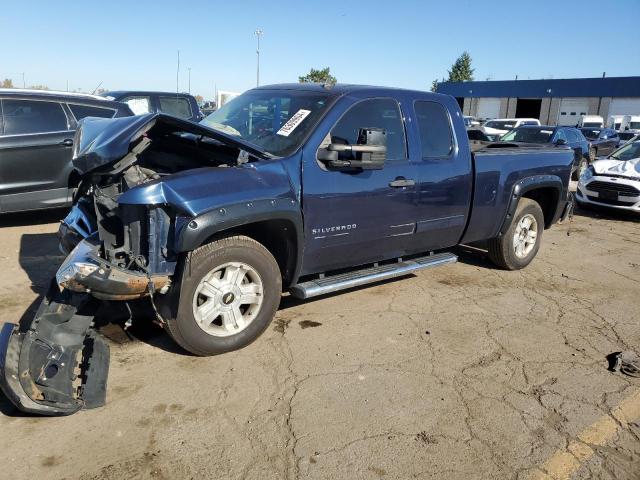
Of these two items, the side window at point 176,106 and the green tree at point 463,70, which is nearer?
the side window at point 176,106

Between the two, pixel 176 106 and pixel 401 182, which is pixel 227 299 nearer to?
pixel 401 182

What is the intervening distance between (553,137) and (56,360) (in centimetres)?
1431

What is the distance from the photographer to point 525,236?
630cm

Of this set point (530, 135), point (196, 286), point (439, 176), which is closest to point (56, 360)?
point (196, 286)

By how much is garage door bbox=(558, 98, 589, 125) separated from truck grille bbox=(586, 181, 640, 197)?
44.0 meters

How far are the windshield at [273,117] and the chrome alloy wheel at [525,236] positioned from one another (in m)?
3.05

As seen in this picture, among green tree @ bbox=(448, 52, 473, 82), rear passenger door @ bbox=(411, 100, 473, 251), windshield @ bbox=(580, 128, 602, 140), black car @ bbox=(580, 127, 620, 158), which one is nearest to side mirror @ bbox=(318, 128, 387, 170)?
rear passenger door @ bbox=(411, 100, 473, 251)

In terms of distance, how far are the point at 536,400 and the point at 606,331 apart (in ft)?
5.46

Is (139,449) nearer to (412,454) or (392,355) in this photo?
(412,454)

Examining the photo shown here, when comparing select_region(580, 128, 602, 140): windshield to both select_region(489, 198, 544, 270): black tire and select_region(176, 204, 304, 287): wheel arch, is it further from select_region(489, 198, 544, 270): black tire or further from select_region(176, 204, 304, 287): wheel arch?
select_region(176, 204, 304, 287): wheel arch

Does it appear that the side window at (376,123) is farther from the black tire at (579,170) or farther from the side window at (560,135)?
the black tire at (579,170)

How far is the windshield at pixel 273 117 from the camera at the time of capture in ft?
13.4

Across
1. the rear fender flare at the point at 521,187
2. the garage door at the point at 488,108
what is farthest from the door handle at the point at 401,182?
the garage door at the point at 488,108

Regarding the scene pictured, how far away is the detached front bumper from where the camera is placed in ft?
10.3
